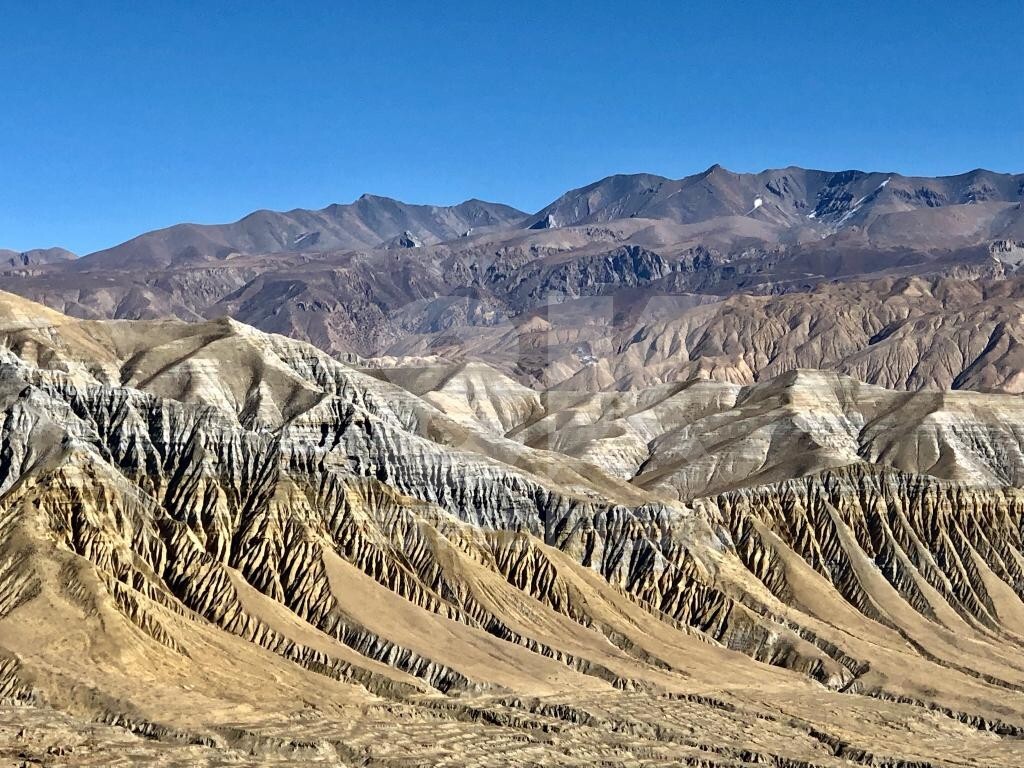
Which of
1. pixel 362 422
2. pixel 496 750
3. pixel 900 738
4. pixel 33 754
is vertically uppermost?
pixel 362 422

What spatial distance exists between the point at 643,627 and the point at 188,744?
6208 centimetres

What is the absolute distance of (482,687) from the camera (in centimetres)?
15562

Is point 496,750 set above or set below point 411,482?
below

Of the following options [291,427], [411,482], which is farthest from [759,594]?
[291,427]

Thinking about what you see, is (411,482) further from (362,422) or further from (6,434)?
(6,434)

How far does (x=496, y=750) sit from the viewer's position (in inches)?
5448

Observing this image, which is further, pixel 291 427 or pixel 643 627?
pixel 291 427

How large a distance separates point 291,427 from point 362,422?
7.23m

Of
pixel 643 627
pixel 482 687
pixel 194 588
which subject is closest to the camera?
pixel 482 687

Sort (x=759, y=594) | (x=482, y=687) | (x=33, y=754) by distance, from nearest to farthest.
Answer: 1. (x=33, y=754)
2. (x=482, y=687)
3. (x=759, y=594)

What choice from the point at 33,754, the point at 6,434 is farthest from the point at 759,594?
the point at 33,754

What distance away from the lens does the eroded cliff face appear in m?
140

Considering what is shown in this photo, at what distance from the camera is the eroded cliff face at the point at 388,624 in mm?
140250

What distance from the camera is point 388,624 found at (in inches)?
6550
